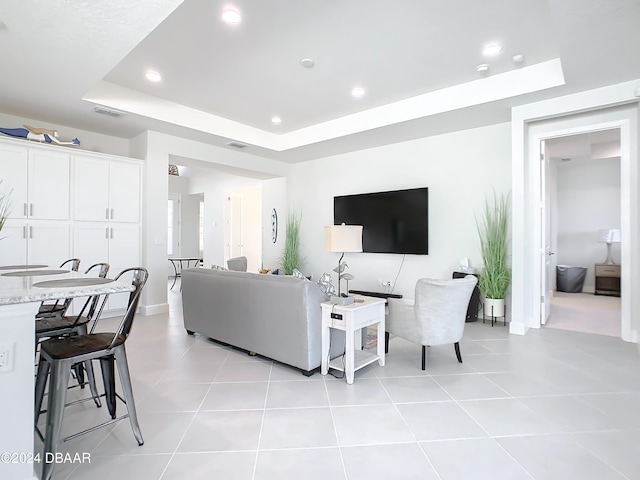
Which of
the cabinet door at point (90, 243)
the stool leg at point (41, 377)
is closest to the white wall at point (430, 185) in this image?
the cabinet door at point (90, 243)

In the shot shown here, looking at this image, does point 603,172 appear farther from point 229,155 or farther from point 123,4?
point 123,4

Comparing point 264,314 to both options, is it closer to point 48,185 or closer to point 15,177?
point 48,185

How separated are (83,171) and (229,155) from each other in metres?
2.24

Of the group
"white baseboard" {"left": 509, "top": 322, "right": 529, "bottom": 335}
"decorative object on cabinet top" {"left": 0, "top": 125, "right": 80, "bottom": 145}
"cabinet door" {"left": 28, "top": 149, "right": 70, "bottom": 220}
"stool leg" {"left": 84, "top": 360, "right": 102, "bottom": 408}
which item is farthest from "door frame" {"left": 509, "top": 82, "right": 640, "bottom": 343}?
"decorative object on cabinet top" {"left": 0, "top": 125, "right": 80, "bottom": 145}

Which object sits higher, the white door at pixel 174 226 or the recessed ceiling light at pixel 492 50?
the recessed ceiling light at pixel 492 50

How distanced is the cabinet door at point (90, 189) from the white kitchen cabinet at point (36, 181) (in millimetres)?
106

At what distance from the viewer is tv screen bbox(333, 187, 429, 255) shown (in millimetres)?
5227

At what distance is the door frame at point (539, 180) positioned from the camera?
3617mm

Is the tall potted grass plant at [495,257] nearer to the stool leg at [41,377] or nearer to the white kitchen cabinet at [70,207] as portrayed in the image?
the stool leg at [41,377]

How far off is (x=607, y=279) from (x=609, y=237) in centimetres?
83

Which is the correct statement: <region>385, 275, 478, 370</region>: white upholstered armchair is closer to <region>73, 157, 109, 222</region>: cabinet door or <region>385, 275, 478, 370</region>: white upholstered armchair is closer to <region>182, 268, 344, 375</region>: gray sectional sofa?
<region>182, 268, 344, 375</region>: gray sectional sofa

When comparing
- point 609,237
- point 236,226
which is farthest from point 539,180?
point 236,226

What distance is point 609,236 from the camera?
6598mm

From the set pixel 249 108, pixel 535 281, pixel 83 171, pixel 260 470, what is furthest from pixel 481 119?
pixel 83 171
